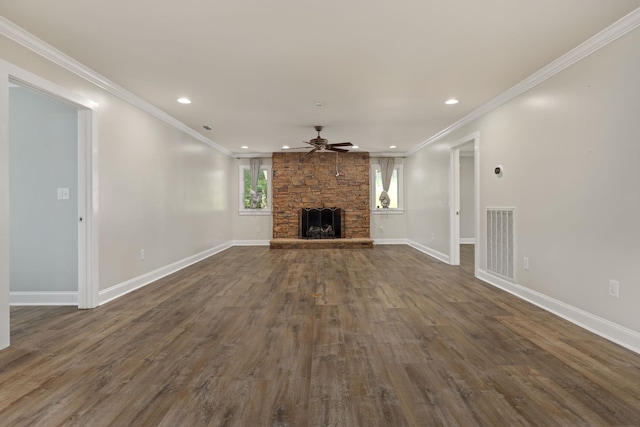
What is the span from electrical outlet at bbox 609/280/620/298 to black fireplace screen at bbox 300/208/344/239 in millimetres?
6227

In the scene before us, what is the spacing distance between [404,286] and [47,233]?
13.6 ft

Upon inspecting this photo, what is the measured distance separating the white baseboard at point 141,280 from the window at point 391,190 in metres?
4.70

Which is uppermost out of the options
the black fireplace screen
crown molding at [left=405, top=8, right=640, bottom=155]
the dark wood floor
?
crown molding at [left=405, top=8, right=640, bottom=155]

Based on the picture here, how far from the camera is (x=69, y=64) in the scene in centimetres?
306

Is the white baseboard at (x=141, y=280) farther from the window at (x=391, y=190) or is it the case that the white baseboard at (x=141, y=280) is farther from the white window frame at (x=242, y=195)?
the window at (x=391, y=190)

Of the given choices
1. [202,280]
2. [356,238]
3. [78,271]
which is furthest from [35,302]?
[356,238]

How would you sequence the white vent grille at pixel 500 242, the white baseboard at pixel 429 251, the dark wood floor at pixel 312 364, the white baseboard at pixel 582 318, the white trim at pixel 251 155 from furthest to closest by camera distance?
1. the white trim at pixel 251 155
2. the white baseboard at pixel 429 251
3. the white vent grille at pixel 500 242
4. the white baseboard at pixel 582 318
5. the dark wood floor at pixel 312 364

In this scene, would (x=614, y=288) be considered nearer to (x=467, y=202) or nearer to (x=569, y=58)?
(x=569, y=58)

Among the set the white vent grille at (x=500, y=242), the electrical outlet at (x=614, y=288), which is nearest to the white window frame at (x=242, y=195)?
the white vent grille at (x=500, y=242)

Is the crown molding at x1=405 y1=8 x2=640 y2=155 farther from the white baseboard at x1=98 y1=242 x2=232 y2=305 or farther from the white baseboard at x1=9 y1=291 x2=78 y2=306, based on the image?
the white baseboard at x1=9 y1=291 x2=78 y2=306

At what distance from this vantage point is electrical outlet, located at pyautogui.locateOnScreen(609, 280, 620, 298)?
98.9 inches

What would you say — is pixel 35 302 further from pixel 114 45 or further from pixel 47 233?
pixel 114 45

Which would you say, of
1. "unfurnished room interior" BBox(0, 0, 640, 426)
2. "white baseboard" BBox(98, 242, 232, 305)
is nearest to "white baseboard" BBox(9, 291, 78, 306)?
"unfurnished room interior" BBox(0, 0, 640, 426)

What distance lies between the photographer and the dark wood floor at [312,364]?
1.64 m
